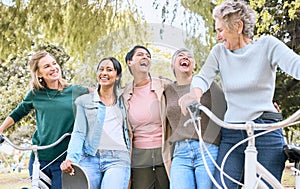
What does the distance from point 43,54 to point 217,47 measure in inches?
30.9

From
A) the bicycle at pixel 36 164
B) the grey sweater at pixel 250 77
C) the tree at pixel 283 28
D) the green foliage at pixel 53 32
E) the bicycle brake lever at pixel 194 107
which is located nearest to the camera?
the bicycle brake lever at pixel 194 107

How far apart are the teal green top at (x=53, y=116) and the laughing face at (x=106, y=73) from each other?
24cm

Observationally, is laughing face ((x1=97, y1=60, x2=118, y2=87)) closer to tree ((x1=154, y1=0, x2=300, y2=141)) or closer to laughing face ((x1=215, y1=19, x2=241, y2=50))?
laughing face ((x1=215, y1=19, x2=241, y2=50))

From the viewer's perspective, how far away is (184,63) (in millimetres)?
1694

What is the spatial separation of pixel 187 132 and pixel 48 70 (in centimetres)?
65

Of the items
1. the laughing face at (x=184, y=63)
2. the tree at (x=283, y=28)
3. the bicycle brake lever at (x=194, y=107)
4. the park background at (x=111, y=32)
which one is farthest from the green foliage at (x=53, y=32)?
the tree at (x=283, y=28)

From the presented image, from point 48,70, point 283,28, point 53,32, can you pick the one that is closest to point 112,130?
point 48,70

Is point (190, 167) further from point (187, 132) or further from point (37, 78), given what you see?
point (37, 78)

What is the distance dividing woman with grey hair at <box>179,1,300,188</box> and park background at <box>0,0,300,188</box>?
0.91ft

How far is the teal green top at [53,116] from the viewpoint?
1987mm

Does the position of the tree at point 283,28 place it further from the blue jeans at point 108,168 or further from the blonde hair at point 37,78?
the blue jeans at point 108,168

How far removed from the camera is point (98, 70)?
1.74 metres

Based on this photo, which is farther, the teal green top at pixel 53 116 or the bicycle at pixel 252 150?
the teal green top at pixel 53 116

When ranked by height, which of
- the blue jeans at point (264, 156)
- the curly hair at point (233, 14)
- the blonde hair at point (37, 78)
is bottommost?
the blue jeans at point (264, 156)
